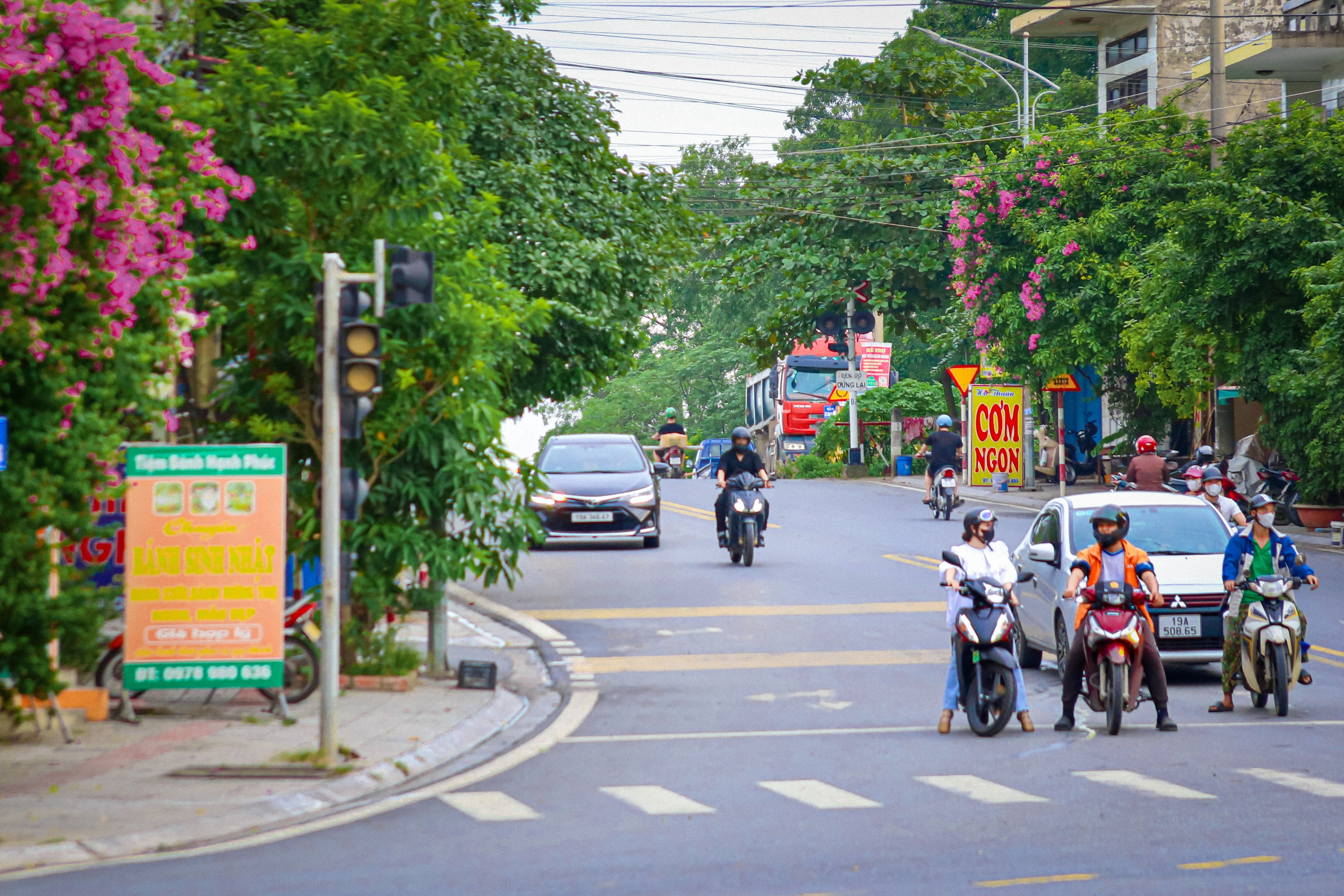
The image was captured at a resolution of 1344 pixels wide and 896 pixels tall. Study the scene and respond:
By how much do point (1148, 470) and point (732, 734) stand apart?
10.2 metres

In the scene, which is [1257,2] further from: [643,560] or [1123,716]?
[1123,716]

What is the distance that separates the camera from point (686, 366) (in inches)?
3250

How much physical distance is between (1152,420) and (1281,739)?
29504mm

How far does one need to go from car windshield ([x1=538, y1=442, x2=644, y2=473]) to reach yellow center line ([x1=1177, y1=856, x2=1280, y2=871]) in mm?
19334

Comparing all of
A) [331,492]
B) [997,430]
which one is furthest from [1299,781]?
[997,430]

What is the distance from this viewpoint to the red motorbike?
1305 centimetres

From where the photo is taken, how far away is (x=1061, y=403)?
3841 centimetres

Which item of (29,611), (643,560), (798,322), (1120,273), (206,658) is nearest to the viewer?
(29,611)

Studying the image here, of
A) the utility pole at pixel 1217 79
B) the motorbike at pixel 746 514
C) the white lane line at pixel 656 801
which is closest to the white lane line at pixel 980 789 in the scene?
the white lane line at pixel 656 801

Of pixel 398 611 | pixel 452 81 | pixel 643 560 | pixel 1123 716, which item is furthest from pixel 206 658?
Answer: pixel 643 560

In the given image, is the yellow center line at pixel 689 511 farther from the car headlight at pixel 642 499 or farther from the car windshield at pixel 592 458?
the car headlight at pixel 642 499

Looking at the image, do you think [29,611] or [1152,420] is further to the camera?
[1152,420]

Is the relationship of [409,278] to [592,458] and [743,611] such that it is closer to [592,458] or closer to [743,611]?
[743,611]

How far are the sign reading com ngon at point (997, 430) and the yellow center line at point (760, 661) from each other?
914 inches
